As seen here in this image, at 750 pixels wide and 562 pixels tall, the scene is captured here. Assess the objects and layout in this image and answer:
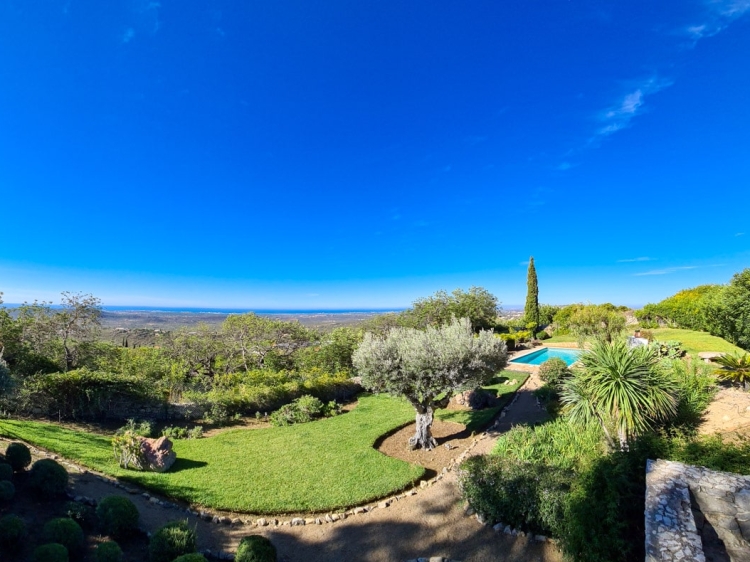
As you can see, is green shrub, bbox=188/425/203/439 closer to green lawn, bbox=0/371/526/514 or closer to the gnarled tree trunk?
green lawn, bbox=0/371/526/514

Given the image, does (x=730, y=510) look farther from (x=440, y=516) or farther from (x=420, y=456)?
(x=420, y=456)

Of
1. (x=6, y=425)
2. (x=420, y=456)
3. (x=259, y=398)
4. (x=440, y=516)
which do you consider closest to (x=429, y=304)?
(x=259, y=398)

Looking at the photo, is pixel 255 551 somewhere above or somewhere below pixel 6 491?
below

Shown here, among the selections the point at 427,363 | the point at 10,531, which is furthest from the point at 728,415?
the point at 10,531

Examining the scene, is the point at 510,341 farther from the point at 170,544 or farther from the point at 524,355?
the point at 170,544

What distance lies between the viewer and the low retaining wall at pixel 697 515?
4.21m

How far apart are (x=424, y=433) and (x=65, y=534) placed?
29.8 ft

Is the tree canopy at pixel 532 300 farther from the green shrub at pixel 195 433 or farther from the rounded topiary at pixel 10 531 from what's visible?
the rounded topiary at pixel 10 531

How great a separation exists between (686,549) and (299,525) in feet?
21.8

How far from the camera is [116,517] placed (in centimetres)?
593

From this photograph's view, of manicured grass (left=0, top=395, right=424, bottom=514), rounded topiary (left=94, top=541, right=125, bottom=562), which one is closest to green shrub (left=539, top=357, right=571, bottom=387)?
manicured grass (left=0, top=395, right=424, bottom=514)

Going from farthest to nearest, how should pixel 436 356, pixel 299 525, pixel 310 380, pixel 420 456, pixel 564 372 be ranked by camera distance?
pixel 310 380 → pixel 564 372 → pixel 420 456 → pixel 436 356 → pixel 299 525

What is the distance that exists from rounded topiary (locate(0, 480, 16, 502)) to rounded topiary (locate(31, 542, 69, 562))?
2001 millimetres

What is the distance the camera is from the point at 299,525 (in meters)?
7.37
